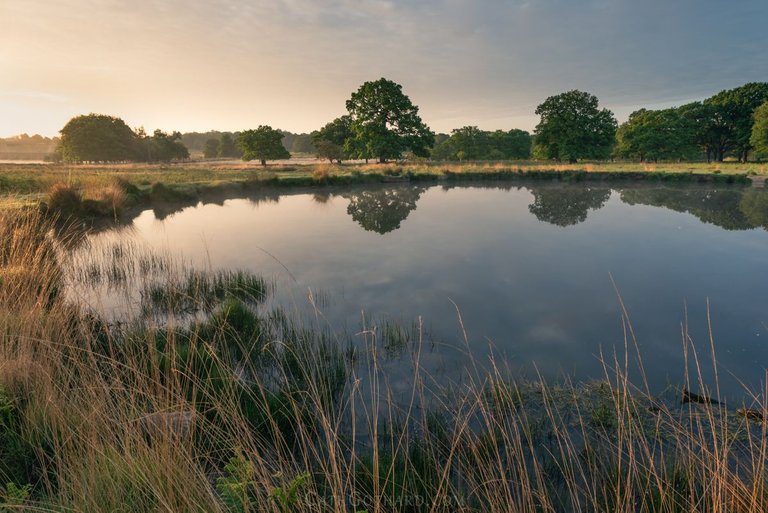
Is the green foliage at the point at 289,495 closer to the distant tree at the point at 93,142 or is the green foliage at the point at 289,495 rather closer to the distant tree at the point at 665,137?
the distant tree at the point at 665,137

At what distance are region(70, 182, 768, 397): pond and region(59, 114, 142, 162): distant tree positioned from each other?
70.2 m

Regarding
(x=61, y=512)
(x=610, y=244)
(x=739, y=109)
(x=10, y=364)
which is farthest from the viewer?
(x=739, y=109)

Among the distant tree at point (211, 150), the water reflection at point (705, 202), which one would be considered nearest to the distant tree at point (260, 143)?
the distant tree at point (211, 150)

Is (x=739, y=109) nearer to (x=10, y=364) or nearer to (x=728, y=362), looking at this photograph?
(x=728, y=362)

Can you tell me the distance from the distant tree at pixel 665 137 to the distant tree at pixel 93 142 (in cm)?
9332

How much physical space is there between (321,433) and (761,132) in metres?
68.3

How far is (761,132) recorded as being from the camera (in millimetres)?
49625

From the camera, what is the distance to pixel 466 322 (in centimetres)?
769

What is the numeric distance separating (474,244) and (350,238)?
479 centimetres

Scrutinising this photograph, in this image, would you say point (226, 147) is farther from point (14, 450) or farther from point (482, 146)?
point (14, 450)

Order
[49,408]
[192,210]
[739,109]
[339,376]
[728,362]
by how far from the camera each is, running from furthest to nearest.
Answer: [739,109], [192,210], [728,362], [339,376], [49,408]

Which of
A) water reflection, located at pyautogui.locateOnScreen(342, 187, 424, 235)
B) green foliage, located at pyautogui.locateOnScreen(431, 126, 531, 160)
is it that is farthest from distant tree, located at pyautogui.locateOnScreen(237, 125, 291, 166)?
water reflection, located at pyautogui.locateOnScreen(342, 187, 424, 235)

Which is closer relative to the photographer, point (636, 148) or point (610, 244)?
point (610, 244)

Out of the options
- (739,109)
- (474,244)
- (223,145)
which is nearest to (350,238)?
(474,244)
